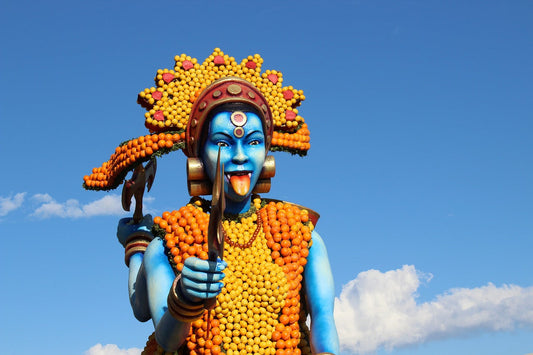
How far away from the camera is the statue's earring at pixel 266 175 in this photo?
6676 millimetres

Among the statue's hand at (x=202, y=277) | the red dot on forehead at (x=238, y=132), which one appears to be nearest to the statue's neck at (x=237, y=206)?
the red dot on forehead at (x=238, y=132)

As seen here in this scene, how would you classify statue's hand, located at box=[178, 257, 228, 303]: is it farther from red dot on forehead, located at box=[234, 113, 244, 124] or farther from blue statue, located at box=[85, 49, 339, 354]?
red dot on forehead, located at box=[234, 113, 244, 124]

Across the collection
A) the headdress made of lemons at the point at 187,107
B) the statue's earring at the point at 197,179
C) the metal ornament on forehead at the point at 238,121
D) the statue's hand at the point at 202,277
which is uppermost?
the headdress made of lemons at the point at 187,107

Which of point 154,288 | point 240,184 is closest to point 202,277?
point 154,288

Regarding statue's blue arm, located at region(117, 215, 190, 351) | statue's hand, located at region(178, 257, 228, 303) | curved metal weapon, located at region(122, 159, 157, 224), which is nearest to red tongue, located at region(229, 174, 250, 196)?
statue's blue arm, located at region(117, 215, 190, 351)

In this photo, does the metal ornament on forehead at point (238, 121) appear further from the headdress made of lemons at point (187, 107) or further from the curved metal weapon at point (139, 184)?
the curved metal weapon at point (139, 184)

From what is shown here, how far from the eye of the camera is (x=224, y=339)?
6.04m

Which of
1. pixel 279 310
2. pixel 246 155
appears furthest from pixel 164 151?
pixel 279 310

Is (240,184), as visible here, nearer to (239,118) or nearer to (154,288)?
(239,118)

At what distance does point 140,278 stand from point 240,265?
0.89 m

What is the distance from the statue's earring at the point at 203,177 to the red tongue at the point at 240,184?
28 cm

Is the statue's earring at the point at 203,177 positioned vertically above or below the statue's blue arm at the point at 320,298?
above

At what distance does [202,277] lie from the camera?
5008 millimetres

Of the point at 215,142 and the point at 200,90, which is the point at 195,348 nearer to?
the point at 215,142
